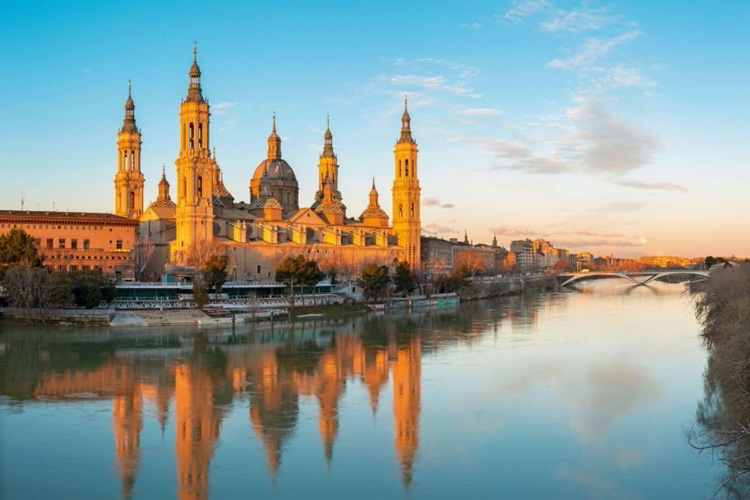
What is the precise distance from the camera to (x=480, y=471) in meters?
10.9

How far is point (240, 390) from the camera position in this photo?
659 inches

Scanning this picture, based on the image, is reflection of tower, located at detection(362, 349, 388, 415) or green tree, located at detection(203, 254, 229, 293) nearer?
reflection of tower, located at detection(362, 349, 388, 415)

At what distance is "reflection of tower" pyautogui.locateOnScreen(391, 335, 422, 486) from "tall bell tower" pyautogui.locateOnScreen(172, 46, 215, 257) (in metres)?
21.1

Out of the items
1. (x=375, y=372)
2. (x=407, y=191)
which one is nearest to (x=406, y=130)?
(x=407, y=191)

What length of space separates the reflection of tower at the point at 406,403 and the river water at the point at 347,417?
54mm

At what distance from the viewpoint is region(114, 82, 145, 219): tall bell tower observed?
50.0 m

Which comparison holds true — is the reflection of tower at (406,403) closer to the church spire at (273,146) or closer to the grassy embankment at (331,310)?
the grassy embankment at (331,310)

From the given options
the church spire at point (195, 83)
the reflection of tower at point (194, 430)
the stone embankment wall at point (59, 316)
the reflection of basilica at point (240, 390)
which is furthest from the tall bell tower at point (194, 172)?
the reflection of tower at point (194, 430)

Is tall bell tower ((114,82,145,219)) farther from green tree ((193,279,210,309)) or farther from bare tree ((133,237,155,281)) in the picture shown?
green tree ((193,279,210,309))

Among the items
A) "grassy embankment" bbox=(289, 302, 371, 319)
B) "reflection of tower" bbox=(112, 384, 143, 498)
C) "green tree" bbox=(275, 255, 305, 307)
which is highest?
"green tree" bbox=(275, 255, 305, 307)

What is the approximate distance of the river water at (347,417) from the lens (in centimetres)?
1053

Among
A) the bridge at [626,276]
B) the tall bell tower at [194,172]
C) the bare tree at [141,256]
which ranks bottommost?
the bridge at [626,276]

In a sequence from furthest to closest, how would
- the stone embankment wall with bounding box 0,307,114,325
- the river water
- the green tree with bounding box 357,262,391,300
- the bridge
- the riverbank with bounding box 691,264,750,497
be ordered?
the bridge, the green tree with bounding box 357,262,391,300, the stone embankment wall with bounding box 0,307,114,325, the river water, the riverbank with bounding box 691,264,750,497

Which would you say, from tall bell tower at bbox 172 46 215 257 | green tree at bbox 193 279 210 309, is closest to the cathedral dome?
tall bell tower at bbox 172 46 215 257
